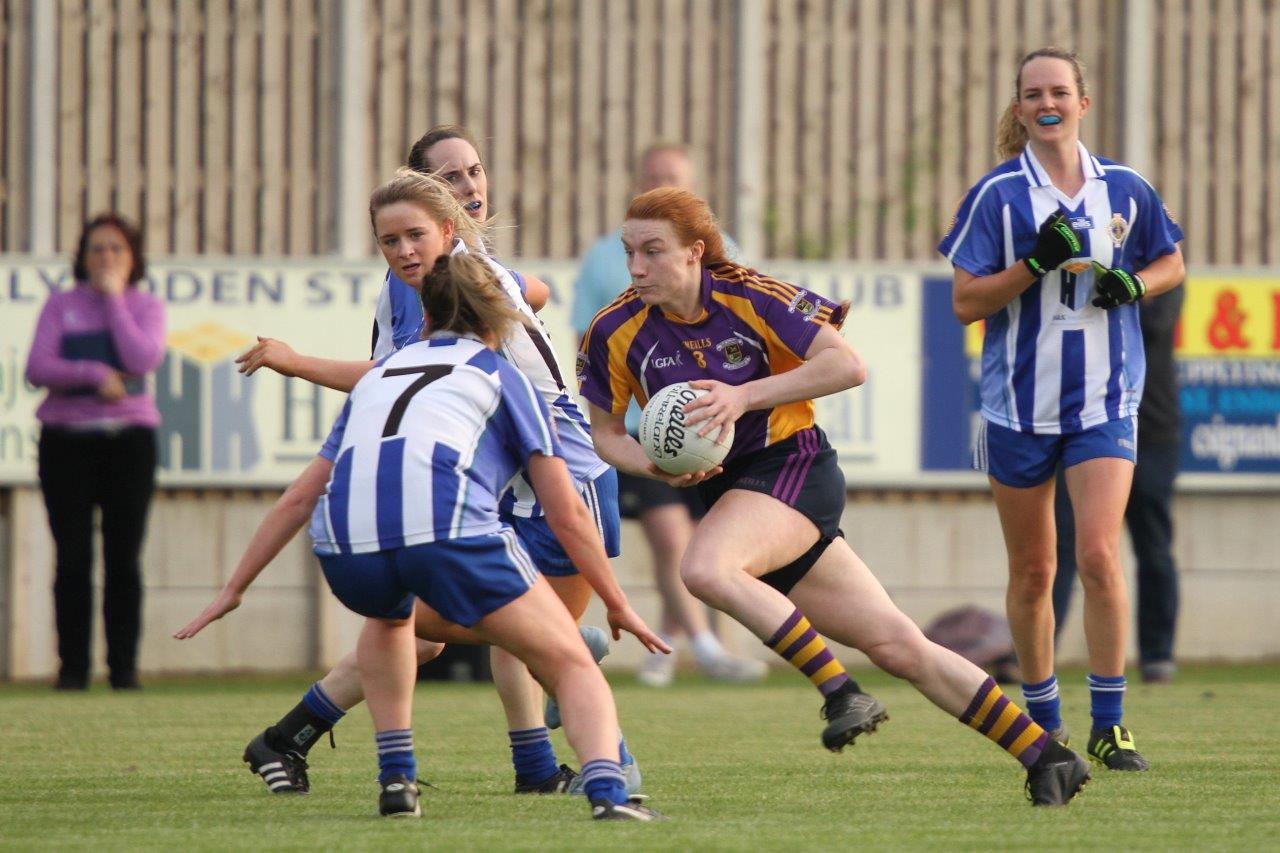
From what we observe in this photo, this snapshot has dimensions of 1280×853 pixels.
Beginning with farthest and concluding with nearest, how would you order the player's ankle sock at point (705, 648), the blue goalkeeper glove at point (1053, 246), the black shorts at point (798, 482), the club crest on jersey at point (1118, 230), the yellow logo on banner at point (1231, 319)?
the yellow logo on banner at point (1231, 319) → the player's ankle sock at point (705, 648) → the club crest on jersey at point (1118, 230) → the blue goalkeeper glove at point (1053, 246) → the black shorts at point (798, 482)

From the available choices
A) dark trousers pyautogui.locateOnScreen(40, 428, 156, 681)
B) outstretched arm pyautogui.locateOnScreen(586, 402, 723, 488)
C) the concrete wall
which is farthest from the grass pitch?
the concrete wall

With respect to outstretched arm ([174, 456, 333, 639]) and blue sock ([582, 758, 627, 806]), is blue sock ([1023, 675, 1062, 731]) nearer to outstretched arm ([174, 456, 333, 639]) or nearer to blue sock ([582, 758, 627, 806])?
blue sock ([582, 758, 627, 806])

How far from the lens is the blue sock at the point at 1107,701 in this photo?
645cm

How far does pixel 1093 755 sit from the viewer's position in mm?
6449

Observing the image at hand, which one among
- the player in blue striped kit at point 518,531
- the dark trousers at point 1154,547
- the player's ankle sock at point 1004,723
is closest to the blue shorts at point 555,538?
the player in blue striped kit at point 518,531

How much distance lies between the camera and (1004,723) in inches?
205

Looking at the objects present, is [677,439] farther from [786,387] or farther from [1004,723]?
[1004,723]

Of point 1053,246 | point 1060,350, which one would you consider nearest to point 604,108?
point 1060,350

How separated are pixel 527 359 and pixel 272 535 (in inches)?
33.7

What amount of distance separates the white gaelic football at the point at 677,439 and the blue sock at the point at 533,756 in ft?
3.06

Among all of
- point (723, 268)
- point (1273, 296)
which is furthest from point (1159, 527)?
point (723, 268)

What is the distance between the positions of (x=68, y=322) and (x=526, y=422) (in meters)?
5.76

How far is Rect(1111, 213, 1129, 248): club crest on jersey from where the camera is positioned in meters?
6.52

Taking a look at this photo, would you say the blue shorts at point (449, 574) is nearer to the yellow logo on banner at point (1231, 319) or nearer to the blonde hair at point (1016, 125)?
the blonde hair at point (1016, 125)
